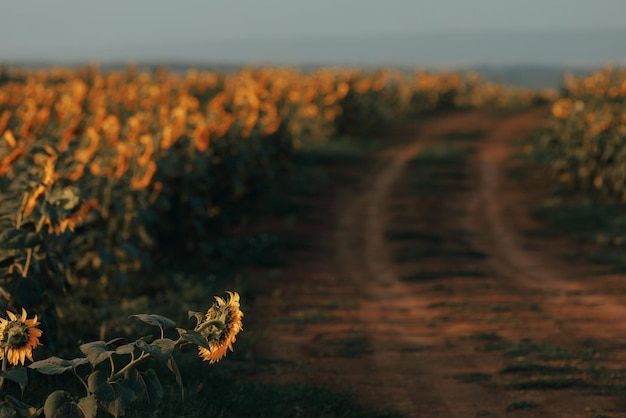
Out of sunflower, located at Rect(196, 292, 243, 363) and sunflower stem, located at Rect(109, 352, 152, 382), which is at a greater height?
sunflower, located at Rect(196, 292, 243, 363)

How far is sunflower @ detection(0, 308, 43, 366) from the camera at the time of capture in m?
5.13

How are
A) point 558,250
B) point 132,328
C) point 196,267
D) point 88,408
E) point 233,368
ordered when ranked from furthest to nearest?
point 558,250, point 196,267, point 132,328, point 233,368, point 88,408

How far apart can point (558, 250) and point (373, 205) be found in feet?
15.0

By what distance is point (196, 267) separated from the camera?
13266 mm

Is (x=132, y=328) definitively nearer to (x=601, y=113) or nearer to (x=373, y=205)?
(x=373, y=205)

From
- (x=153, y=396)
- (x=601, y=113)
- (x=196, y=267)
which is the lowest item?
(x=196, y=267)

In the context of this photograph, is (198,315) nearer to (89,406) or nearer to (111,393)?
(111,393)

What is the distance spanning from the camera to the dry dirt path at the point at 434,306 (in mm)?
8164

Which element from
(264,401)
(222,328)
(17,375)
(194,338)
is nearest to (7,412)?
(17,375)

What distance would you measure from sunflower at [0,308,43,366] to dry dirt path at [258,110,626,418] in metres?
3.32

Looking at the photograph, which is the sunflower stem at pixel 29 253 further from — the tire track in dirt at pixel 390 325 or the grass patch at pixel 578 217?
the grass patch at pixel 578 217

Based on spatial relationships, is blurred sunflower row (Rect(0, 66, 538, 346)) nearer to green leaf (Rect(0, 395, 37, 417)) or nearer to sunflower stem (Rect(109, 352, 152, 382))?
green leaf (Rect(0, 395, 37, 417))

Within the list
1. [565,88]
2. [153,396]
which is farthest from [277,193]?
[153,396]

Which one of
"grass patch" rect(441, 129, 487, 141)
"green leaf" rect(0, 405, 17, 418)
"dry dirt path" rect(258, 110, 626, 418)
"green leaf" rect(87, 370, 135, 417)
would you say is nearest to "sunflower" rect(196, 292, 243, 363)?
"green leaf" rect(87, 370, 135, 417)
